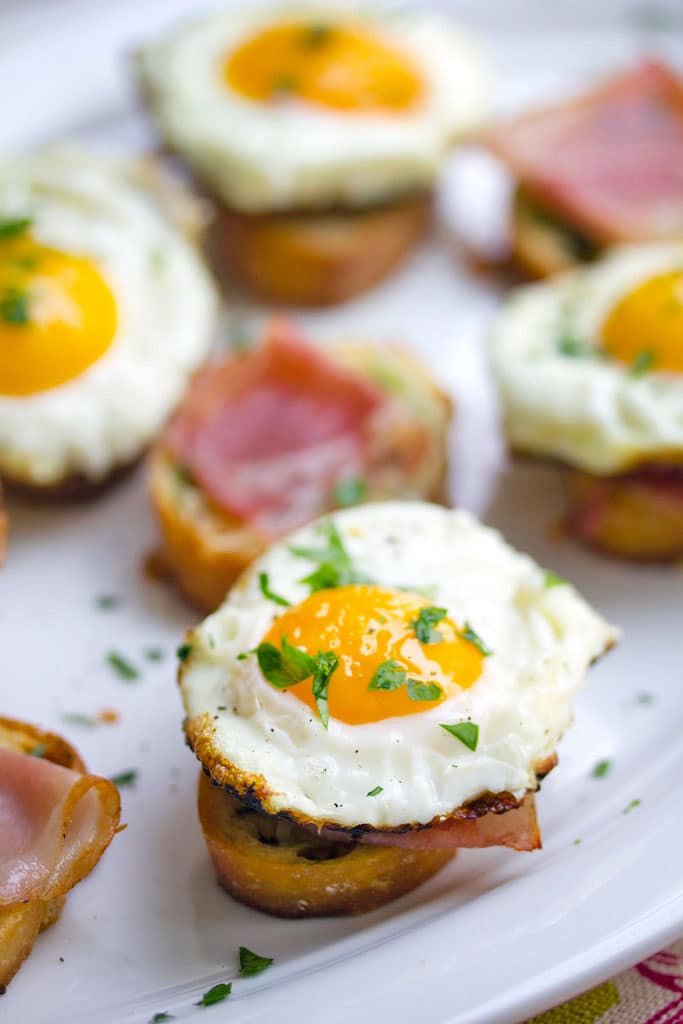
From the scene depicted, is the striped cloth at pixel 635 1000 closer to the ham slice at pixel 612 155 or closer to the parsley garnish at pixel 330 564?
the parsley garnish at pixel 330 564

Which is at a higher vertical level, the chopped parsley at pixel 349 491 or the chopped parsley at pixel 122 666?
the chopped parsley at pixel 349 491

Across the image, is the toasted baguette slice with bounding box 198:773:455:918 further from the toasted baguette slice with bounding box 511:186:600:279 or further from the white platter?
the toasted baguette slice with bounding box 511:186:600:279

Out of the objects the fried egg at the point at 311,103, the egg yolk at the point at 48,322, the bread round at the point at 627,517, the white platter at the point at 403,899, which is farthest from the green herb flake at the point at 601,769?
the fried egg at the point at 311,103

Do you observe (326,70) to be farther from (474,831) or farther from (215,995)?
(215,995)

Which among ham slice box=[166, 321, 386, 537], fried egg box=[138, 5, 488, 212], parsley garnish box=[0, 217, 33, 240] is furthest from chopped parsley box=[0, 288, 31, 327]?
fried egg box=[138, 5, 488, 212]

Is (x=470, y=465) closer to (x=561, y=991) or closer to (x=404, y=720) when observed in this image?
(x=404, y=720)

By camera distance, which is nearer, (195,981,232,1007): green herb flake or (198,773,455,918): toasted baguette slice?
(195,981,232,1007): green herb flake
